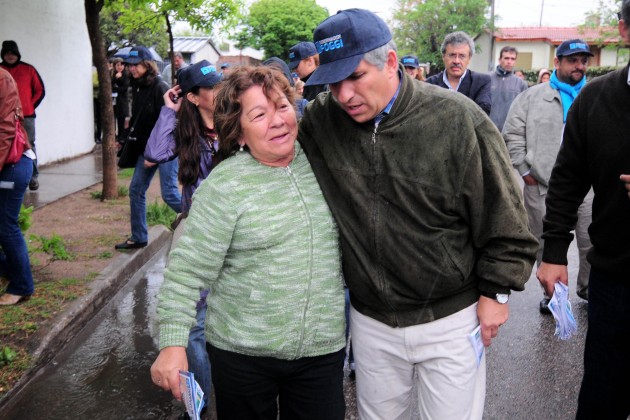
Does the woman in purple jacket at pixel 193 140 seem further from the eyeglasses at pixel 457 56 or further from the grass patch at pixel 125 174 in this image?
the grass patch at pixel 125 174

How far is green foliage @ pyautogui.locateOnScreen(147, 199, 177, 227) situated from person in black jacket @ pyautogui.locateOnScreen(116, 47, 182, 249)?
1.16 meters

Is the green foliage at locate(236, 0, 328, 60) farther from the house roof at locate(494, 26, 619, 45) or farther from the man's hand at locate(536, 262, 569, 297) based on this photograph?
the man's hand at locate(536, 262, 569, 297)

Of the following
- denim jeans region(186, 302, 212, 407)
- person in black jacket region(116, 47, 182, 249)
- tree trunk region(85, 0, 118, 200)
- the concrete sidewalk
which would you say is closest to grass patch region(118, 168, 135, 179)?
the concrete sidewalk

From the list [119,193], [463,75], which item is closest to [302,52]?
[463,75]

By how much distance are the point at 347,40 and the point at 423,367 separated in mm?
1189

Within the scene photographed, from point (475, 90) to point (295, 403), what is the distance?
4.43 m

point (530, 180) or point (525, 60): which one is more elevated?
point (530, 180)

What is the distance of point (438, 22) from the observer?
4034 cm

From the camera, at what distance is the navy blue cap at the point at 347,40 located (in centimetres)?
214

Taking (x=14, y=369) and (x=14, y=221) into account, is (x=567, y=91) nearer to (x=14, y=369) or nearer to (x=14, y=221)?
(x=14, y=221)

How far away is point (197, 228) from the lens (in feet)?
7.32

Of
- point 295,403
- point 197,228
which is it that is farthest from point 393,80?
point 295,403

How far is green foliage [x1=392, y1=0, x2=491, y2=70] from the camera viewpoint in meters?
39.5

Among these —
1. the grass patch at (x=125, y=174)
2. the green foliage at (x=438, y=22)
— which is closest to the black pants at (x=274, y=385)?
the grass patch at (x=125, y=174)
